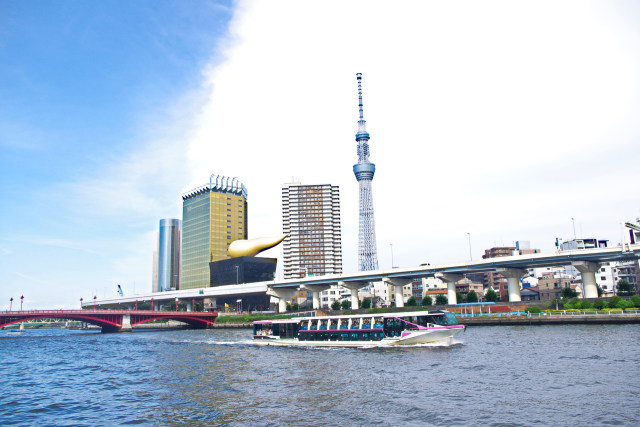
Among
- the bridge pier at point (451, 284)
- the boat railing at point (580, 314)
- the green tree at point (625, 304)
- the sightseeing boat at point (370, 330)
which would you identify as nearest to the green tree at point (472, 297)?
the bridge pier at point (451, 284)

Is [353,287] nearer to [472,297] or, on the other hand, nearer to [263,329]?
[472,297]

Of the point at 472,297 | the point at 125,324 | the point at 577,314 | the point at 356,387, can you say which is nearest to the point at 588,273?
the point at 577,314

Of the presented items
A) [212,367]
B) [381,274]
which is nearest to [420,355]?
[212,367]

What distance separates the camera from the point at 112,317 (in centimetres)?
11394

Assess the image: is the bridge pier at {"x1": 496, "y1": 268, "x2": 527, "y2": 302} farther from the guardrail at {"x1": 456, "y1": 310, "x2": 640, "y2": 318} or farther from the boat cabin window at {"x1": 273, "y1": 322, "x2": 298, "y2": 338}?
the boat cabin window at {"x1": 273, "y1": 322, "x2": 298, "y2": 338}

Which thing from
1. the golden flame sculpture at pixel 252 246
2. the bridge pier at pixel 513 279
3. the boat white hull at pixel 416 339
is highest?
the golden flame sculpture at pixel 252 246

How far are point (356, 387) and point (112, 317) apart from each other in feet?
333

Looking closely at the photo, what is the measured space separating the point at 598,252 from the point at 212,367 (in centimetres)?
7084

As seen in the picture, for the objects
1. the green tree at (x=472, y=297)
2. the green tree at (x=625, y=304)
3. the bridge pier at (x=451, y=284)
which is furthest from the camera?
the green tree at (x=472, y=297)

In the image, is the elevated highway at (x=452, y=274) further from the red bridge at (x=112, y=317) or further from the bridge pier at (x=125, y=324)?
the bridge pier at (x=125, y=324)

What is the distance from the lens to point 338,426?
20.5 m

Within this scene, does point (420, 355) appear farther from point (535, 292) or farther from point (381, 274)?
point (535, 292)

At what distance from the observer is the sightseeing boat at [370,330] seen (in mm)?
48250

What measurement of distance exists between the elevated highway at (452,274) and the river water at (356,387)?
38.3 metres
